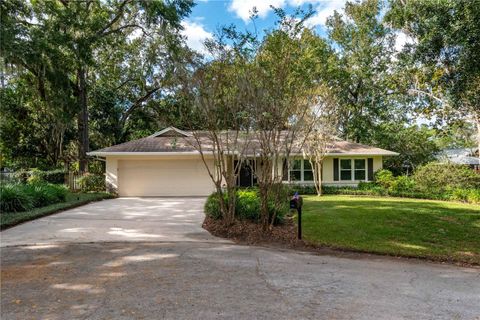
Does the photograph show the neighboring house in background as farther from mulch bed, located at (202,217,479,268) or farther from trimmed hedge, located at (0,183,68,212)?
trimmed hedge, located at (0,183,68,212)

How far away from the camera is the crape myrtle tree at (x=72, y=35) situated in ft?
42.9

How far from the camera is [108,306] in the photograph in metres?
3.89

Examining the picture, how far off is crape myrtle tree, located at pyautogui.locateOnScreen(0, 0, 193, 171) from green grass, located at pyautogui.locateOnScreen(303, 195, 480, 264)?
983 cm

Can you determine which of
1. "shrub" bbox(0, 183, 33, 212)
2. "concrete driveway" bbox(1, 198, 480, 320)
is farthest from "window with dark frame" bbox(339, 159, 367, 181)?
Result: "shrub" bbox(0, 183, 33, 212)

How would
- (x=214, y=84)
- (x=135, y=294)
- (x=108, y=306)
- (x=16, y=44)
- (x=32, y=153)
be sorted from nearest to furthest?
1. (x=108, y=306)
2. (x=135, y=294)
3. (x=214, y=84)
4. (x=16, y=44)
5. (x=32, y=153)

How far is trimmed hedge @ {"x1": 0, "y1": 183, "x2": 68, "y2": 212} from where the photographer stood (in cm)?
1107

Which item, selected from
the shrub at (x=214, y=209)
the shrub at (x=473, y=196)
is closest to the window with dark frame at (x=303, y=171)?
the shrub at (x=473, y=196)

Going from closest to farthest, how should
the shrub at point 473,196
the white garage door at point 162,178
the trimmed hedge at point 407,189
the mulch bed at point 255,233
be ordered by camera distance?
the mulch bed at point 255,233, the shrub at point 473,196, the trimmed hedge at point 407,189, the white garage door at point 162,178

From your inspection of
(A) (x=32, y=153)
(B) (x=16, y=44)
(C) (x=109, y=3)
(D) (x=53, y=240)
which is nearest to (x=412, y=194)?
(D) (x=53, y=240)

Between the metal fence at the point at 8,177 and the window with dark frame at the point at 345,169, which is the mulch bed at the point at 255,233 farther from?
the metal fence at the point at 8,177

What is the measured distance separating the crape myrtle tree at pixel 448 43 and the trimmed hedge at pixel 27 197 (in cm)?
1231

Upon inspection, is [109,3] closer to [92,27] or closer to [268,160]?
→ [92,27]

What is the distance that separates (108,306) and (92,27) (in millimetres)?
17717

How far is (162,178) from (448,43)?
558 inches
